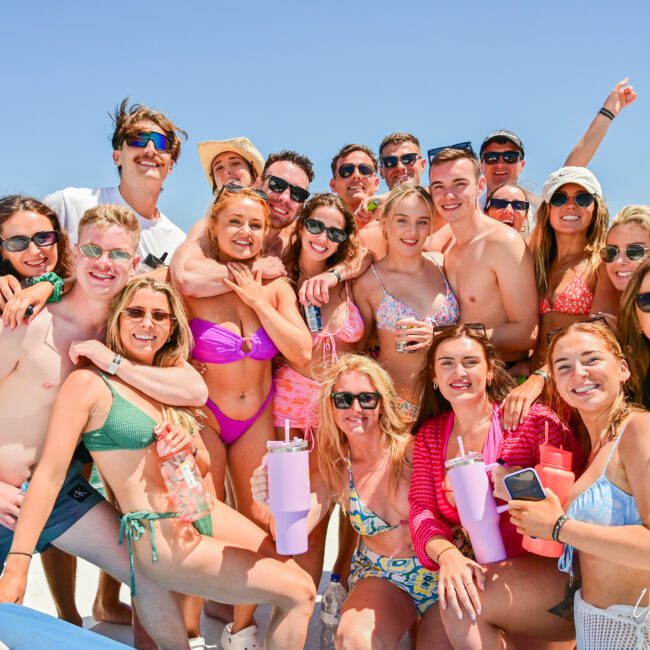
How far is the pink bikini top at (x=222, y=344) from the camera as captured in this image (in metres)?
4.33

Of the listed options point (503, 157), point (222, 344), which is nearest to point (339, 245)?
point (222, 344)

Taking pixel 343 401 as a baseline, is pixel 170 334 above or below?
above

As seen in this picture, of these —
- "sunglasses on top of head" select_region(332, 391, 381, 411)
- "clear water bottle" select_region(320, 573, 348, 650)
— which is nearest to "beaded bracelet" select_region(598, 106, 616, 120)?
"sunglasses on top of head" select_region(332, 391, 381, 411)

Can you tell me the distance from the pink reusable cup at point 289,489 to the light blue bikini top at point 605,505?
1292 millimetres

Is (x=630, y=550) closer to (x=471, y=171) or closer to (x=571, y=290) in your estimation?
(x=571, y=290)

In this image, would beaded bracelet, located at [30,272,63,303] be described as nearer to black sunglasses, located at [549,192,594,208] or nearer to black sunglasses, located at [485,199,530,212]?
black sunglasses, located at [549,192,594,208]

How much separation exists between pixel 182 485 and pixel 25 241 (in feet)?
5.91

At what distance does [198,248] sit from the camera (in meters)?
4.55

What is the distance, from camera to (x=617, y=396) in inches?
130

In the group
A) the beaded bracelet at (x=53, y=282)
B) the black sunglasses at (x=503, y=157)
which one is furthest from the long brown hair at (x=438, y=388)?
the black sunglasses at (x=503, y=157)

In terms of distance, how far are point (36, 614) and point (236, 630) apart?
1.40 meters

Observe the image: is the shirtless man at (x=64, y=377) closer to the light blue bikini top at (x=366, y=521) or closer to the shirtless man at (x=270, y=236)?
the shirtless man at (x=270, y=236)

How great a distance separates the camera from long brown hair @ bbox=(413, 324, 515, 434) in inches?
152

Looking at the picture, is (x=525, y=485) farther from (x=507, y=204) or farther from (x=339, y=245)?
(x=507, y=204)
